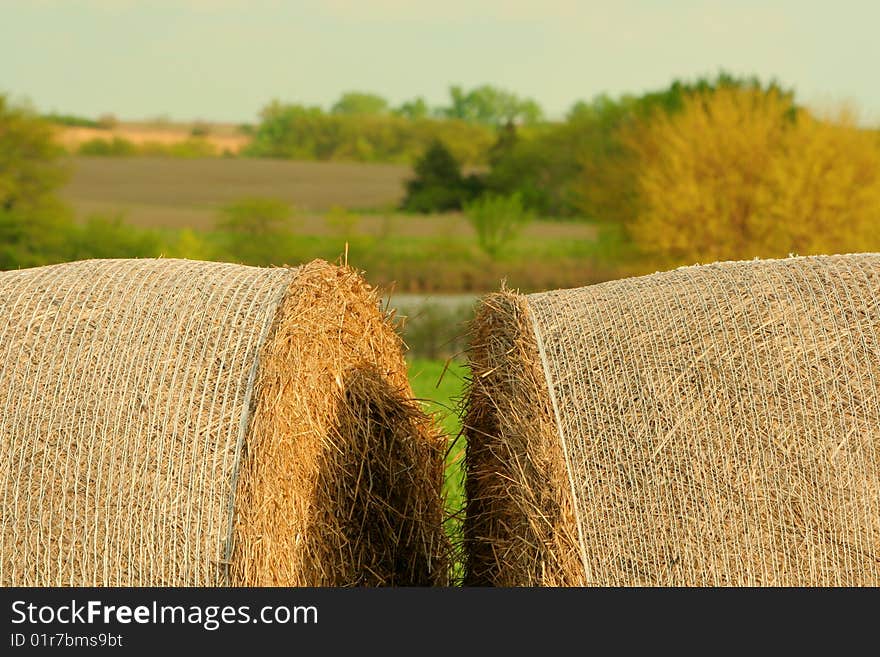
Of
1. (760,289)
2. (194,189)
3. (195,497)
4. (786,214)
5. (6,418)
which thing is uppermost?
(194,189)

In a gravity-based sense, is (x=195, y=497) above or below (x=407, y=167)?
below

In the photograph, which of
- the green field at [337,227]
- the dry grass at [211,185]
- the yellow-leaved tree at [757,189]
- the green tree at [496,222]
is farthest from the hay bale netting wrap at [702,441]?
the dry grass at [211,185]

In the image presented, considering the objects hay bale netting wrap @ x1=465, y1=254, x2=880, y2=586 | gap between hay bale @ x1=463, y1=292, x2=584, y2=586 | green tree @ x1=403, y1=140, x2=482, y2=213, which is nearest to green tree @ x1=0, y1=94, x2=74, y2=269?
green tree @ x1=403, y1=140, x2=482, y2=213

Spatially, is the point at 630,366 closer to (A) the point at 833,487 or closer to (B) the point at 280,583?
(A) the point at 833,487

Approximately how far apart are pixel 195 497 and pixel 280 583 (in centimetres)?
49

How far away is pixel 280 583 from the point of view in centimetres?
374

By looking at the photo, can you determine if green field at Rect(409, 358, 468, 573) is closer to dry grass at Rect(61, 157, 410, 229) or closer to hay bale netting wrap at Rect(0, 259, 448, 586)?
hay bale netting wrap at Rect(0, 259, 448, 586)

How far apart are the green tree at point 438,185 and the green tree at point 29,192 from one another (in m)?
19.5

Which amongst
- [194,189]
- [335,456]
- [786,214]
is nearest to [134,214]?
[194,189]

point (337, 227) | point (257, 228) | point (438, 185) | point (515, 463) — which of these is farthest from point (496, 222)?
point (515, 463)

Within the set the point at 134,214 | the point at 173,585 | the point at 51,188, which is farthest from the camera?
the point at 134,214

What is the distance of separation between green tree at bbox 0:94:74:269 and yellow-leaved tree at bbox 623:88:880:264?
1784 cm

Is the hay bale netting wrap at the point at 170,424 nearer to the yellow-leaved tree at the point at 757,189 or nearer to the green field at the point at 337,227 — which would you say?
the green field at the point at 337,227

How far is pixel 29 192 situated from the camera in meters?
32.2
